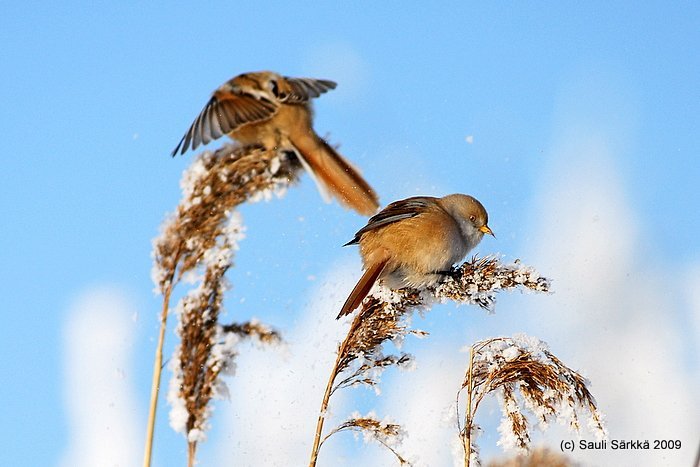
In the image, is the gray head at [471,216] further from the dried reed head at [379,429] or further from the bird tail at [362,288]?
the dried reed head at [379,429]

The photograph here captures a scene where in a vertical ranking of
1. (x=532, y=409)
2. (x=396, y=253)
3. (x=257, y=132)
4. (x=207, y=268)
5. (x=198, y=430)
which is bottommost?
(x=198, y=430)

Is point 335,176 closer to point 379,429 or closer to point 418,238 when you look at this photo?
point 418,238

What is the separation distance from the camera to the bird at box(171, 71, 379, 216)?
13.8ft

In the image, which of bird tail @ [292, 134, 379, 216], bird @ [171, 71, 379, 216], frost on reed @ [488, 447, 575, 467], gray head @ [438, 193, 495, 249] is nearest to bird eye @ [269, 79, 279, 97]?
bird @ [171, 71, 379, 216]

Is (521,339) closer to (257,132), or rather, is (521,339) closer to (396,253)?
(396,253)

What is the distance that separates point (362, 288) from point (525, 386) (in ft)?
3.34

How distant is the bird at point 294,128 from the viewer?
421cm

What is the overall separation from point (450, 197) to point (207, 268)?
251 centimetres

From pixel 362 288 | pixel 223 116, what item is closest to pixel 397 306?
pixel 362 288

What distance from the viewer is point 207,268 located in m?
3.04

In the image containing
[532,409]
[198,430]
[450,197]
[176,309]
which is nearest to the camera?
[198,430]

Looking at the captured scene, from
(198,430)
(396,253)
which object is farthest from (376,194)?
(198,430)

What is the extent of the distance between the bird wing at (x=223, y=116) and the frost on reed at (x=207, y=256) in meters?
0.48

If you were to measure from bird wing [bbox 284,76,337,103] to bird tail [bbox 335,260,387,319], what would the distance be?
106 centimetres
